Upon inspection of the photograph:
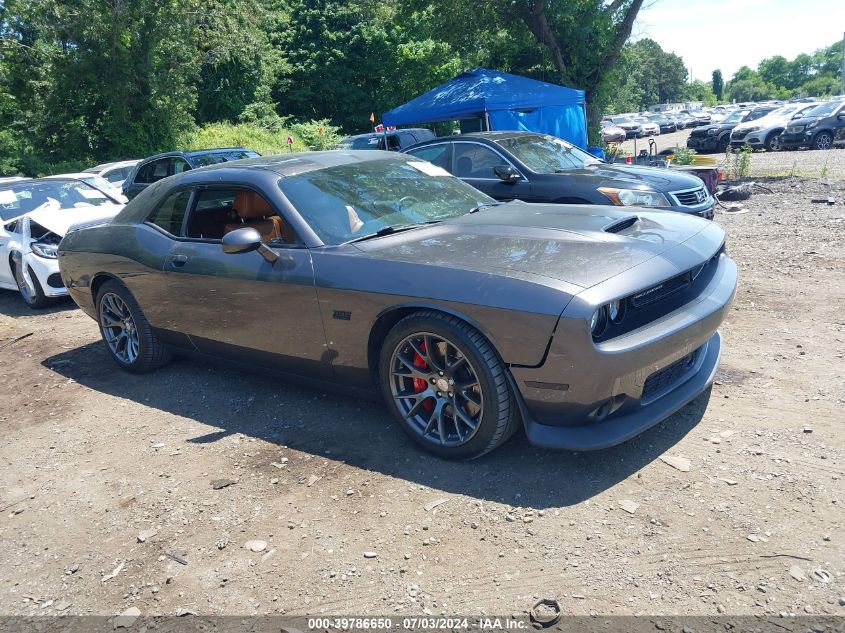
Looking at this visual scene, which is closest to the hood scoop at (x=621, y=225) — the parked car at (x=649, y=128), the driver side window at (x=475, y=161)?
the driver side window at (x=475, y=161)

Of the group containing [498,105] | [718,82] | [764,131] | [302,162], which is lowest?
[764,131]

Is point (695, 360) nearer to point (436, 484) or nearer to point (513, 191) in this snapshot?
point (436, 484)

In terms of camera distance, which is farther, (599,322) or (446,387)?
(446,387)

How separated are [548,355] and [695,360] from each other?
46.0 inches

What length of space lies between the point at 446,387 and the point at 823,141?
25.2 m

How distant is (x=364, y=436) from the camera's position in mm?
4102

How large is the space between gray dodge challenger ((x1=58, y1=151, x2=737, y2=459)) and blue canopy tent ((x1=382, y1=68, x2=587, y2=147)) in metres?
10.1

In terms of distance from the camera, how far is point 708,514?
304 cm

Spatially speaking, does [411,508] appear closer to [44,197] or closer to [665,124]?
[44,197]

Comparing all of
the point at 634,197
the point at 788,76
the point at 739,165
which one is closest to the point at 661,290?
the point at 634,197

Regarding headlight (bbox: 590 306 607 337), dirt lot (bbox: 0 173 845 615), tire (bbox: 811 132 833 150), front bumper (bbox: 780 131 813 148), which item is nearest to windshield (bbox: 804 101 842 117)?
tire (bbox: 811 132 833 150)

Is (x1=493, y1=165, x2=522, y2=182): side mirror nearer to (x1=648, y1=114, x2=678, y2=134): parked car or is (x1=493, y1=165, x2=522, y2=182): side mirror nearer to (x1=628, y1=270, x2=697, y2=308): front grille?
(x1=628, y1=270, x2=697, y2=308): front grille

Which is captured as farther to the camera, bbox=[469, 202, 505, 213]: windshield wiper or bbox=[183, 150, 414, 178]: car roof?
bbox=[469, 202, 505, 213]: windshield wiper

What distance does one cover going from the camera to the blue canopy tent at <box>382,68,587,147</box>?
14617mm
